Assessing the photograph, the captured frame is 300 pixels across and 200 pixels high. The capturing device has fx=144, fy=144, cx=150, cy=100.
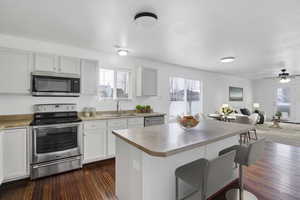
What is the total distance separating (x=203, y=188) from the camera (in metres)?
1.21

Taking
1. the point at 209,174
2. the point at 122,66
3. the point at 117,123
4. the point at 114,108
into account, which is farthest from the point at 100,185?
the point at 122,66

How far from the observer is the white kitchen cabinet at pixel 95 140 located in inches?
117

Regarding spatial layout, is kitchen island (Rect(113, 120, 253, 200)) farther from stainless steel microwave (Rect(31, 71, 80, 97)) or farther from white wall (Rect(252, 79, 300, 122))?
white wall (Rect(252, 79, 300, 122))

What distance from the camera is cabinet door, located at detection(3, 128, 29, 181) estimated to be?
2271mm

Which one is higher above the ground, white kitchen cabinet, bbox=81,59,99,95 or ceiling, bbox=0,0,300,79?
ceiling, bbox=0,0,300,79

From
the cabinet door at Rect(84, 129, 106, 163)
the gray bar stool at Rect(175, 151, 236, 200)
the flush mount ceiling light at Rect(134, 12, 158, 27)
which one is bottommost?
the cabinet door at Rect(84, 129, 106, 163)

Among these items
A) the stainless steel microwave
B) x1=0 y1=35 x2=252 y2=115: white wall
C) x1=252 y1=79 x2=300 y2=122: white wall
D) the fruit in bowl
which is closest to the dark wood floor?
the fruit in bowl

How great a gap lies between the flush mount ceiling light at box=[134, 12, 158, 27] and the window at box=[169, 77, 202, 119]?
11.0 feet

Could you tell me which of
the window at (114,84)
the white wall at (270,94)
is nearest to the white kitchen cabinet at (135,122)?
the window at (114,84)

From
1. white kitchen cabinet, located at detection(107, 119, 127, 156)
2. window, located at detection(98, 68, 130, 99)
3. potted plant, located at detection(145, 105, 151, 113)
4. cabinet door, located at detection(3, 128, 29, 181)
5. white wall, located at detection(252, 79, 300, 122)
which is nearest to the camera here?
cabinet door, located at detection(3, 128, 29, 181)

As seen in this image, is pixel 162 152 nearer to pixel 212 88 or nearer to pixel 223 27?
pixel 223 27

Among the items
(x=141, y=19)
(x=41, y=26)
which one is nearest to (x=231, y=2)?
(x=141, y=19)

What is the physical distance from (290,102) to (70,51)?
1096 centimetres

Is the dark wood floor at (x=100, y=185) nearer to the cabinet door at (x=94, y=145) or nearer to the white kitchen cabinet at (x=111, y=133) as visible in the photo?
the cabinet door at (x=94, y=145)
